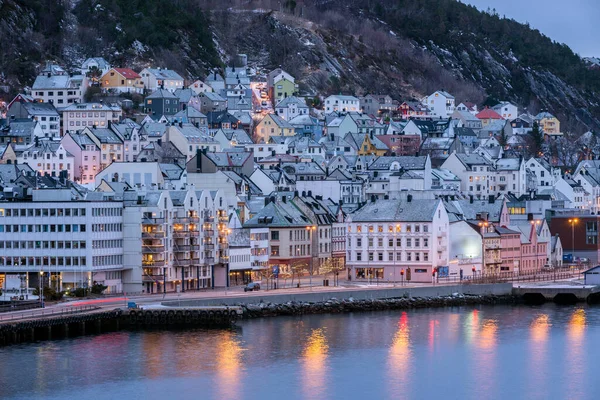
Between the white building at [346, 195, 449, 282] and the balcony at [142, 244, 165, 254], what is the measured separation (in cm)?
1636

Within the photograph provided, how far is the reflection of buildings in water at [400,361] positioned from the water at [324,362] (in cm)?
5

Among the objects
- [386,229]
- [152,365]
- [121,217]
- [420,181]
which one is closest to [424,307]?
[386,229]

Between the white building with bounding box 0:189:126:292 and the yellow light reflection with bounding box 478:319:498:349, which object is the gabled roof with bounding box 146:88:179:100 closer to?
the white building with bounding box 0:189:126:292

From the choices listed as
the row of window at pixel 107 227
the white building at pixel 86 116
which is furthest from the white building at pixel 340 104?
the row of window at pixel 107 227

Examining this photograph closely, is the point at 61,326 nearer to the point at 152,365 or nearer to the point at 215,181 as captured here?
the point at 152,365

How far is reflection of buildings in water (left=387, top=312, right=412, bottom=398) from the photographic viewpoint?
67.8m

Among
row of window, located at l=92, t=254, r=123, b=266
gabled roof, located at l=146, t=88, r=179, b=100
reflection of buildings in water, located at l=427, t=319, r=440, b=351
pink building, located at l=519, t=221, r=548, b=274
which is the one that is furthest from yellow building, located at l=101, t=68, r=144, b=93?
reflection of buildings in water, located at l=427, t=319, r=440, b=351

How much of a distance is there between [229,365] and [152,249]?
21.9 meters

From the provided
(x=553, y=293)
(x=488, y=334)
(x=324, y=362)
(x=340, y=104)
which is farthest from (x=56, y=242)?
(x=340, y=104)

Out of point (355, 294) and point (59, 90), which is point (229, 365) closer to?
point (355, 294)

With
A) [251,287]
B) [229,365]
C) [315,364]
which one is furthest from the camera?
[251,287]

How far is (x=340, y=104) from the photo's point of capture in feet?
639

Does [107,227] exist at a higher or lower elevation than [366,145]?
lower

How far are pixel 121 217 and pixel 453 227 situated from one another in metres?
23.8
